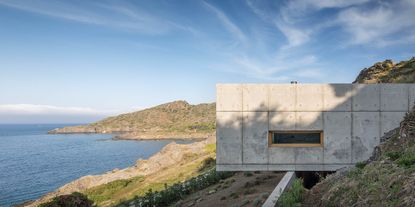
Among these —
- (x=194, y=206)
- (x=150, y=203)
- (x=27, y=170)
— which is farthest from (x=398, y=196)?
(x=27, y=170)

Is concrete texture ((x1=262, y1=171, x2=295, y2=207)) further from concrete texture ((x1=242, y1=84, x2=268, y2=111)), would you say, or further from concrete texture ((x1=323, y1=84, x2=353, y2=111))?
concrete texture ((x1=323, y1=84, x2=353, y2=111))

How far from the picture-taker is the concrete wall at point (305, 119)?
16031 millimetres

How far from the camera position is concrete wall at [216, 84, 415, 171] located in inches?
631

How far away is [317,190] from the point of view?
1192 centimetres

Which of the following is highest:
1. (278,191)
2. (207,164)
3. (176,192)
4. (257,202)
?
(278,191)

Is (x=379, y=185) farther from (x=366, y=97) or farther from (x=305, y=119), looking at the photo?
(x=366, y=97)

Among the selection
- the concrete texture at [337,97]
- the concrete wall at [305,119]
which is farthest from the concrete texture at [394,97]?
the concrete texture at [337,97]

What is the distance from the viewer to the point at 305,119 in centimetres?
1622

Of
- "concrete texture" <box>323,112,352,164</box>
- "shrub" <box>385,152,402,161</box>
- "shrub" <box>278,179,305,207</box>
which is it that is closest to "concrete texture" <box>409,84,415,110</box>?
"concrete texture" <box>323,112,352,164</box>

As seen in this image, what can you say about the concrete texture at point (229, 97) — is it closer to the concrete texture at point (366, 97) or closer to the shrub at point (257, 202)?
the shrub at point (257, 202)

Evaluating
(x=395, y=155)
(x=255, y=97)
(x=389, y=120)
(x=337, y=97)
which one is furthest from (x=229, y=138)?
(x=389, y=120)

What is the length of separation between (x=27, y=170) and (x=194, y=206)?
8520 centimetres

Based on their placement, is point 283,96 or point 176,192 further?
point 176,192

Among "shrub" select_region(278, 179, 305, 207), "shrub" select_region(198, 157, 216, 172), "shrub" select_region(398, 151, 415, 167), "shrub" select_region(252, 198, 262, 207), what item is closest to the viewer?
"shrub" select_region(398, 151, 415, 167)
